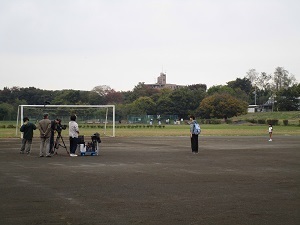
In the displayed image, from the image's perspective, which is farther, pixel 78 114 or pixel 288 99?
pixel 288 99

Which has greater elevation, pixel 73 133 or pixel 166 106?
pixel 166 106

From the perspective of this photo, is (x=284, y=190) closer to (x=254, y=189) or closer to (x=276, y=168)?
(x=254, y=189)

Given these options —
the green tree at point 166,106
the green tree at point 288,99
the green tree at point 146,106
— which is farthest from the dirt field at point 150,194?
the green tree at point 146,106

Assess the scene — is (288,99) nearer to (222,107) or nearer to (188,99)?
(222,107)

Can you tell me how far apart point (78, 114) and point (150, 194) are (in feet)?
157

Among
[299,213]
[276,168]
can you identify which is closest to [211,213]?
[299,213]

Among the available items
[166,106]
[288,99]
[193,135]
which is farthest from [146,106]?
[193,135]

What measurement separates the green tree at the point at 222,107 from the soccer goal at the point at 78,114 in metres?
40.5

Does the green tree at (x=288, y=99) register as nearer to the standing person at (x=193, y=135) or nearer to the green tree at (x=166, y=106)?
the green tree at (x=166, y=106)

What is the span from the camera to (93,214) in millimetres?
7527

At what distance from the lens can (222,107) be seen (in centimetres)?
10900

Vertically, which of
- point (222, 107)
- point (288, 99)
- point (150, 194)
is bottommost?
point (150, 194)

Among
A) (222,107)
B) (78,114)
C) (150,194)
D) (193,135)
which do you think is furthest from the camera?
(222,107)

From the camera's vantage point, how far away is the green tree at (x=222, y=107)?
109 m
